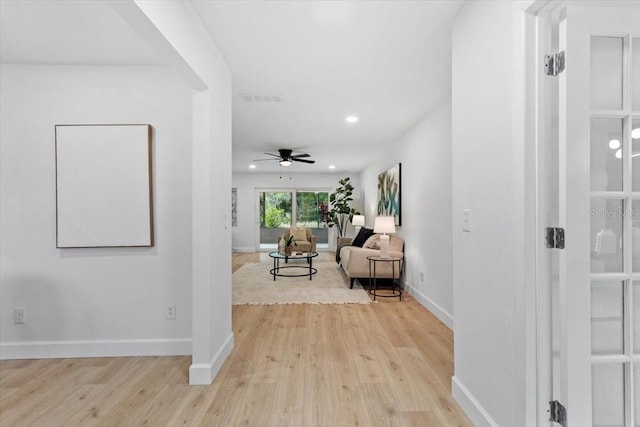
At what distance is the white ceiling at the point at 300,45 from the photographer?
6.57 feet

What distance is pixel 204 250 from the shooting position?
2238 millimetres

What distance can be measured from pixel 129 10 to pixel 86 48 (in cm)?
137

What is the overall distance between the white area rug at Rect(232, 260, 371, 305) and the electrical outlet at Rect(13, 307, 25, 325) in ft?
6.80

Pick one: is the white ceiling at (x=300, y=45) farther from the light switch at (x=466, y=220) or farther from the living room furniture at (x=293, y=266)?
the living room furniture at (x=293, y=266)

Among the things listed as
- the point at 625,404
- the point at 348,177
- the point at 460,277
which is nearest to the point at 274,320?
the point at 460,277

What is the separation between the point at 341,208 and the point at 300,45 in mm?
6741

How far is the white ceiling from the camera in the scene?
2004 millimetres

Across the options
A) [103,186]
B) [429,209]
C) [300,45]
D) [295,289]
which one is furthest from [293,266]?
[300,45]

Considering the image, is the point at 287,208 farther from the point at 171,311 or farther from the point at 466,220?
the point at 466,220

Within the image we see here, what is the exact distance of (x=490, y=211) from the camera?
5.41 feet

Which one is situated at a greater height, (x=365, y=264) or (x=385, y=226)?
(x=385, y=226)

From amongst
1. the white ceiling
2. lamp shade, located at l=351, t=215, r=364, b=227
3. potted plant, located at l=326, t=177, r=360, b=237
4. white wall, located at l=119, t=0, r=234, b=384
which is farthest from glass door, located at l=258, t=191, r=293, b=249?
white wall, located at l=119, t=0, r=234, b=384

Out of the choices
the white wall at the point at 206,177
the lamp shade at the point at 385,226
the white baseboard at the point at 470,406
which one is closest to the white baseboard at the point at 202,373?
the white wall at the point at 206,177

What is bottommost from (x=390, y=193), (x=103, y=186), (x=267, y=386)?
(x=267, y=386)
